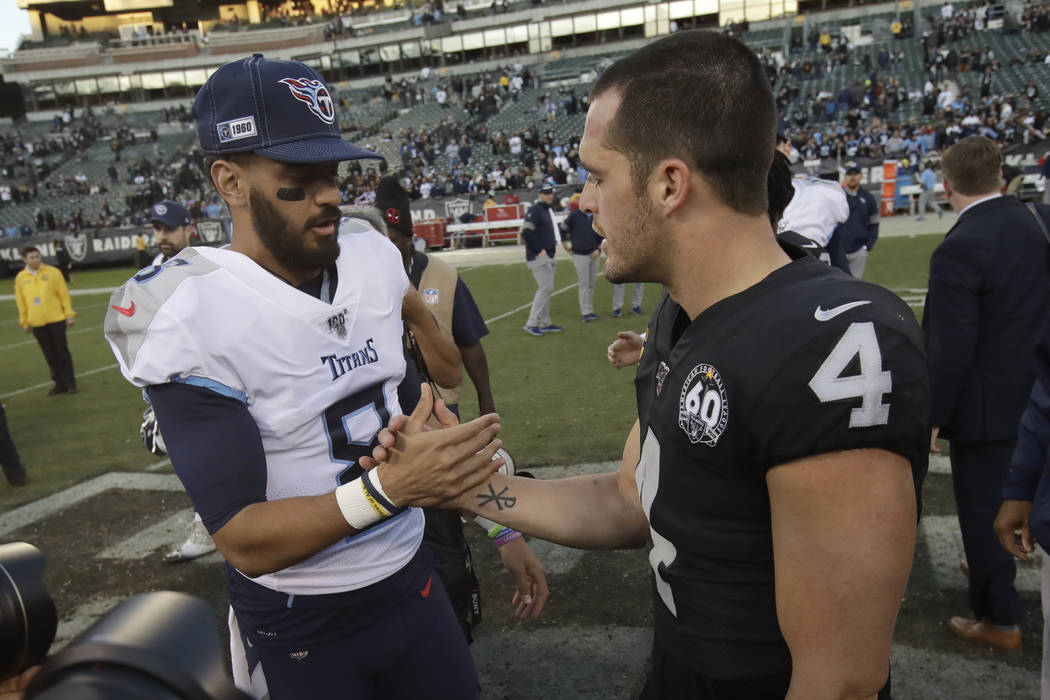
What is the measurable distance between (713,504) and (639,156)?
754mm

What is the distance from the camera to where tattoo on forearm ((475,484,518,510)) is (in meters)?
2.16

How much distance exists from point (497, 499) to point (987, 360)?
276 centimetres

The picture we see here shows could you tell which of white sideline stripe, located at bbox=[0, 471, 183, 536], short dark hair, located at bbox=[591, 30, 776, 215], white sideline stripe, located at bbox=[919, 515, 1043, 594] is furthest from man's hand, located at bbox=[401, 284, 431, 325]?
white sideline stripe, located at bbox=[0, 471, 183, 536]

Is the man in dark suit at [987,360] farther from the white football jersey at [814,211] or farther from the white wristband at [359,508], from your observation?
the white football jersey at [814,211]

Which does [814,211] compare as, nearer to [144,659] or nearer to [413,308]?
[413,308]

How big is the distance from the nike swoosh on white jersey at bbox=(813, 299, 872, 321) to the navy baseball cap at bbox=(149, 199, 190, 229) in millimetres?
5272

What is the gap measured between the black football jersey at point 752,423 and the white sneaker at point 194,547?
4.27m

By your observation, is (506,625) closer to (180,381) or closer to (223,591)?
(223,591)

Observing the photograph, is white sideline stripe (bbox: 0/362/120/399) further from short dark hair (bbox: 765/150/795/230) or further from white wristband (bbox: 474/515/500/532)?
short dark hair (bbox: 765/150/795/230)

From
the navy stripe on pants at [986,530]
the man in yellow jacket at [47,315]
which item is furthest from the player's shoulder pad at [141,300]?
the man in yellow jacket at [47,315]

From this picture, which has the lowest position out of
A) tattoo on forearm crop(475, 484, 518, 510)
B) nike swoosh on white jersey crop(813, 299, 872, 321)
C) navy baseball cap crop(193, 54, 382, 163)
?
tattoo on forearm crop(475, 484, 518, 510)

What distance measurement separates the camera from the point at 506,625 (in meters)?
4.03

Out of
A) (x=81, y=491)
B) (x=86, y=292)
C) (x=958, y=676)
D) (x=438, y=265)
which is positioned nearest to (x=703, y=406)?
(x=958, y=676)

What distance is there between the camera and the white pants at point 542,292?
1216 centimetres
